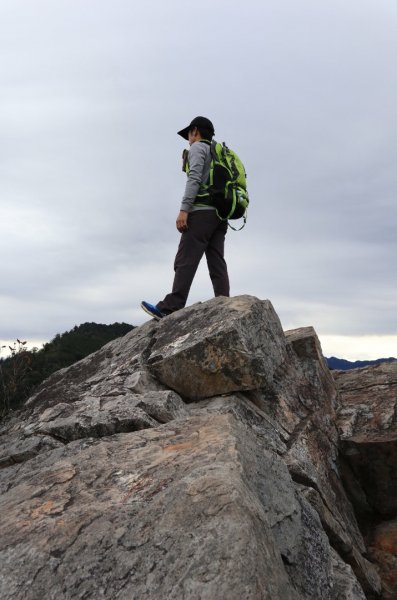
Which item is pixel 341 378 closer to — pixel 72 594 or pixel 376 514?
pixel 376 514

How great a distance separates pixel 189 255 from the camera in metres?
8.82

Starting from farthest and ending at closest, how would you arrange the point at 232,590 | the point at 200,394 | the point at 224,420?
1. the point at 200,394
2. the point at 224,420
3. the point at 232,590

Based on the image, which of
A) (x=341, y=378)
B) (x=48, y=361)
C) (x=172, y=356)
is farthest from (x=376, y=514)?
(x=48, y=361)

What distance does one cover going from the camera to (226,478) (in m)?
3.32

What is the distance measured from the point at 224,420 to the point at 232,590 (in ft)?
6.37

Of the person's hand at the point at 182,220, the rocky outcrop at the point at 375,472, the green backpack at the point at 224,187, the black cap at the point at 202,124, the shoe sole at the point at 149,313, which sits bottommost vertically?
the rocky outcrop at the point at 375,472

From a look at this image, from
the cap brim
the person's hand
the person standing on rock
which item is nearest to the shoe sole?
the person standing on rock

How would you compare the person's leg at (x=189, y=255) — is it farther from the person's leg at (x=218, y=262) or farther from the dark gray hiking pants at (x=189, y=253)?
the person's leg at (x=218, y=262)

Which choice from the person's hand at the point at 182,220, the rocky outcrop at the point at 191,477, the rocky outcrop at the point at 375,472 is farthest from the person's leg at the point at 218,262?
the rocky outcrop at the point at 375,472

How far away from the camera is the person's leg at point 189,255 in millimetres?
8805

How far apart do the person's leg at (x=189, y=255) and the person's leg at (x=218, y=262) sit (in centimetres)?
40

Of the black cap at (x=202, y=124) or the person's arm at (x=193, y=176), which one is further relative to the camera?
the black cap at (x=202, y=124)

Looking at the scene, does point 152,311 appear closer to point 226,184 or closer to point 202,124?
point 226,184

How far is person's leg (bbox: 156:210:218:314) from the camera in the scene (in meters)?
8.80
